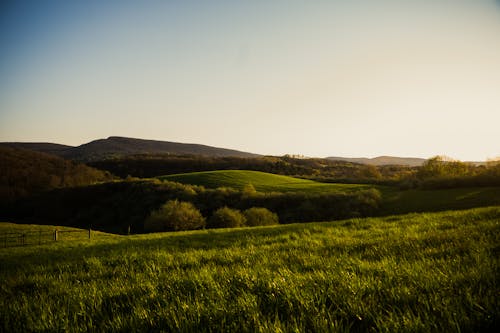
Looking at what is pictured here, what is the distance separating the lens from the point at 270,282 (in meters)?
3.46

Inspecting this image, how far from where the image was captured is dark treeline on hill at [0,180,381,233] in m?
56.1

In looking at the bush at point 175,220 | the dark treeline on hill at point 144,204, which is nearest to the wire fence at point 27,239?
the bush at point 175,220

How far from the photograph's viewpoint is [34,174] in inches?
4063

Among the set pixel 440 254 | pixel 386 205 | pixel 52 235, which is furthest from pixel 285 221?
pixel 440 254

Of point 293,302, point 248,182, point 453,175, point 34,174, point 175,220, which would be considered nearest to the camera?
point 293,302

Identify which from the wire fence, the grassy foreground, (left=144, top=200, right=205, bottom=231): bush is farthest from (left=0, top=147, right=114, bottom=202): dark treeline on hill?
the grassy foreground

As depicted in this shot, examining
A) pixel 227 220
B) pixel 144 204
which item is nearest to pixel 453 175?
pixel 227 220

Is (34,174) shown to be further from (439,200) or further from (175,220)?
(439,200)

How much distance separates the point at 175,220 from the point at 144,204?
2871 centimetres

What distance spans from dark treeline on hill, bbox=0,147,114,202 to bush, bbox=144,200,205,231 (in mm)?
62814

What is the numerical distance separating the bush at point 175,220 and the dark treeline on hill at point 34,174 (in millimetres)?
62814

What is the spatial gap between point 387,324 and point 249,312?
125 cm

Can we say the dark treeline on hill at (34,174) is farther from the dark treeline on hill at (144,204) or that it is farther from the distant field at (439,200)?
the distant field at (439,200)

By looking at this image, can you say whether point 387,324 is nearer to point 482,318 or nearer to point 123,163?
point 482,318
